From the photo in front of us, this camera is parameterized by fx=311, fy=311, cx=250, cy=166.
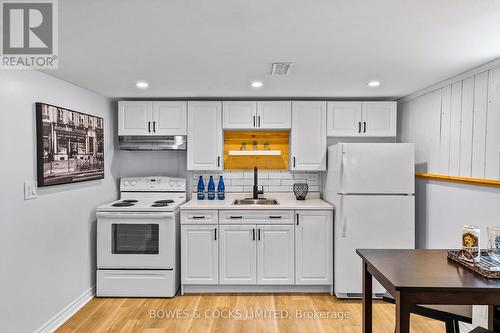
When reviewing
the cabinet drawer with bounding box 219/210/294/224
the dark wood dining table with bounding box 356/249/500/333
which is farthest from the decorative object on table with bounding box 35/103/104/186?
the dark wood dining table with bounding box 356/249/500/333

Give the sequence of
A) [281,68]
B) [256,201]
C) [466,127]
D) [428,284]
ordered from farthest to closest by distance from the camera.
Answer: [256,201], [466,127], [281,68], [428,284]

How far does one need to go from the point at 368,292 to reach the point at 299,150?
2.20 meters

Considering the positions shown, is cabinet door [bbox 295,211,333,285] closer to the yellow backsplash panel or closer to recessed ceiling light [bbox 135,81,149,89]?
the yellow backsplash panel

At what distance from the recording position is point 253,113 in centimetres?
376

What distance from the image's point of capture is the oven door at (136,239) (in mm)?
3314

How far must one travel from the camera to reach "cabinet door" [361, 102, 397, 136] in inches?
147

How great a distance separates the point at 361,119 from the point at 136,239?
9.60ft

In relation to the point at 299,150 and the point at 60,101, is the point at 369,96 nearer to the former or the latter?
the point at 299,150

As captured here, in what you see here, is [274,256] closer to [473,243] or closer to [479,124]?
[473,243]

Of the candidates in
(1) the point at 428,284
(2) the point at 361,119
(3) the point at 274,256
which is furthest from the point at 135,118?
(1) the point at 428,284

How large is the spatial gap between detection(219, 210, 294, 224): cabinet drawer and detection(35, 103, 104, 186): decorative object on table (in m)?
1.48

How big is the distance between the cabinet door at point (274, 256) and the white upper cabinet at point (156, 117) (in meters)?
1.57

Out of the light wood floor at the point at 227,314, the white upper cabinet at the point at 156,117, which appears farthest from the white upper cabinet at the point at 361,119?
the light wood floor at the point at 227,314

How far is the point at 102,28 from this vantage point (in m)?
1.82
